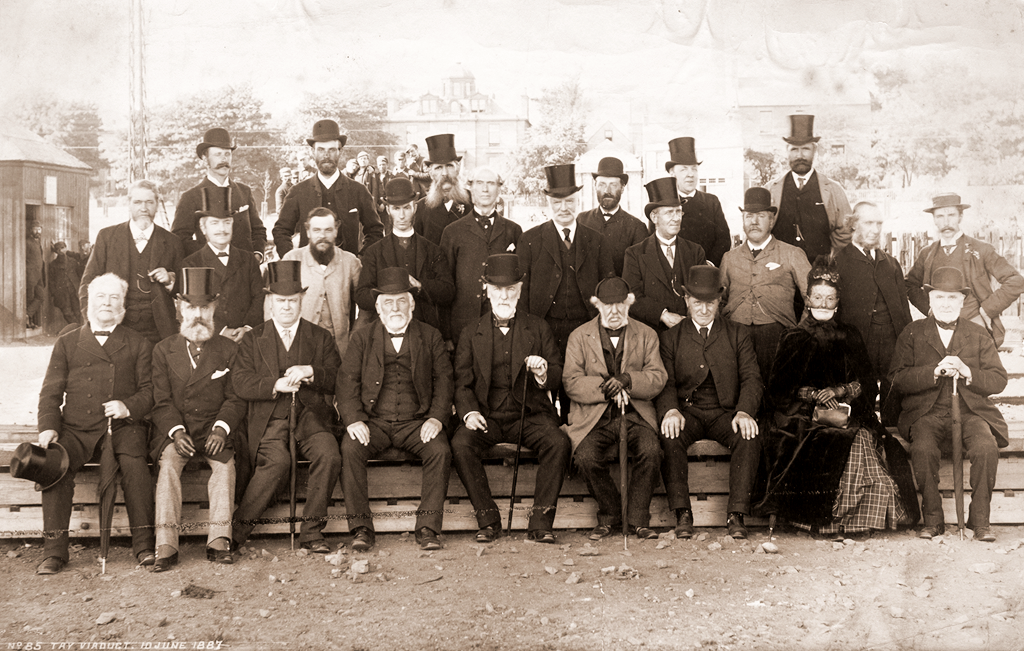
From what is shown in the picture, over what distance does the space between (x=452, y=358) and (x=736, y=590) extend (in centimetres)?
238

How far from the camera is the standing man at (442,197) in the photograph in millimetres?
6227

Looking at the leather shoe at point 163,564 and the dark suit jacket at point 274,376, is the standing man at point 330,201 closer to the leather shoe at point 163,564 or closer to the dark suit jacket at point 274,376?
the dark suit jacket at point 274,376

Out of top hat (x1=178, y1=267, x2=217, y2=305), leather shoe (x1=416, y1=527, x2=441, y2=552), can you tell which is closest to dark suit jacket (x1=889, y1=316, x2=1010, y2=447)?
leather shoe (x1=416, y1=527, x2=441, y2=552)

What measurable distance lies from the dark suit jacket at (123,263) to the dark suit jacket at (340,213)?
876 mm

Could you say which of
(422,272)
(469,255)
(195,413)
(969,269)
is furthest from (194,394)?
(969,269)

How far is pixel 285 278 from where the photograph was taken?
5.07m

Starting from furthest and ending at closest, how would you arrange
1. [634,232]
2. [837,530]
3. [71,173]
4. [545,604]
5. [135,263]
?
[71,173] < [634,232] < [135,263] < [837,530] < [545,604]

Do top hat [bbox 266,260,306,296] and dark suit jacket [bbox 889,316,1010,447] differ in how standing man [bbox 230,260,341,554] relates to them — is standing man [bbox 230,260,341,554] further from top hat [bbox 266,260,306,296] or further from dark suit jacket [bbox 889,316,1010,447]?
dark suit jacket [bbox 889,316,1010,447]

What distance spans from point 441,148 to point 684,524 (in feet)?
10.5

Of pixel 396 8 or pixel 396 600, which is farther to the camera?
pixel 396 8

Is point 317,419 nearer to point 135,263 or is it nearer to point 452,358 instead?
point 452,358

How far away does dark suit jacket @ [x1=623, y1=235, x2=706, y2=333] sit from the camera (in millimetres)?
5719

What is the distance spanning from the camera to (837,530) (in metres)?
4.90

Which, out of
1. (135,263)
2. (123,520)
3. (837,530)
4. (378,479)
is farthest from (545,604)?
(135,263)
